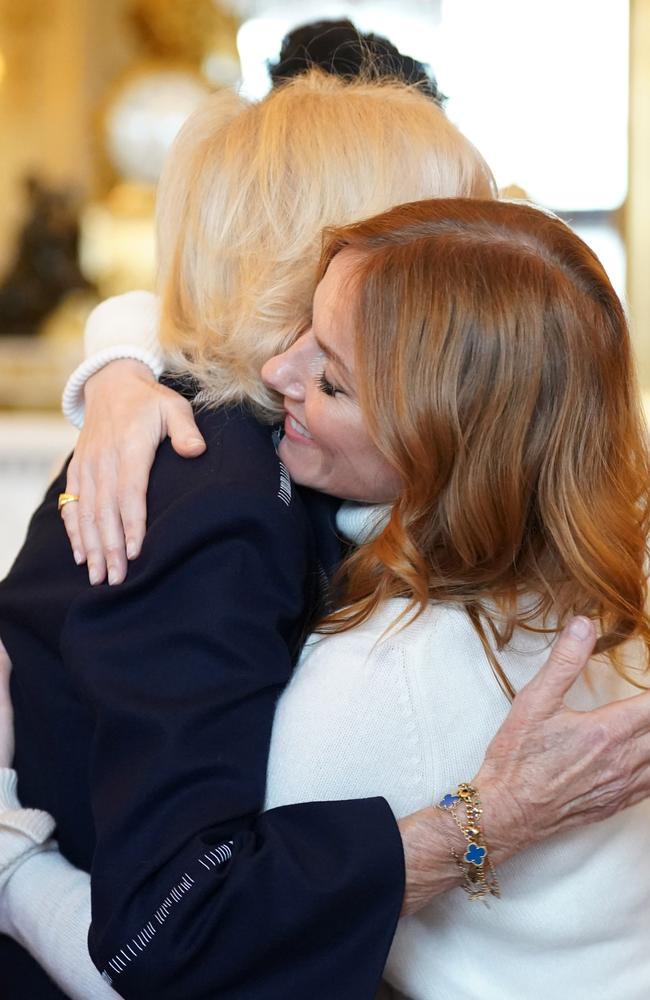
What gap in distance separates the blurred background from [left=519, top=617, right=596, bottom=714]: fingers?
3.82 m

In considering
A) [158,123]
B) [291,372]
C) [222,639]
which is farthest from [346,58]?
[158,123]

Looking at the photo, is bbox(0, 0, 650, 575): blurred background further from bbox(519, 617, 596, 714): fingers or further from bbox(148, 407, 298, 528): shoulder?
bbox(519, 617, 596, 714): fingers

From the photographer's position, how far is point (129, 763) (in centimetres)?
109

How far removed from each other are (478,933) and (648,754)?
0.95 feet

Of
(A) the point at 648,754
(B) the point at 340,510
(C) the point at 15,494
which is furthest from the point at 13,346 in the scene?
(A) the point at 648,754

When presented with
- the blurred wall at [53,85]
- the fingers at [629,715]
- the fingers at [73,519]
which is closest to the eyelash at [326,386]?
the fingers at [73,519]

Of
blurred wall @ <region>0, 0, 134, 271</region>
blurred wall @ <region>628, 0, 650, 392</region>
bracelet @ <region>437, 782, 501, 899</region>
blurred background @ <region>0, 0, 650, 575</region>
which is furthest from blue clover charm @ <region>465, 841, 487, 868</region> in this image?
blurred wall @ <region>0, 0, 134, 271</region>

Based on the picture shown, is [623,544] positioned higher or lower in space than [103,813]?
higher

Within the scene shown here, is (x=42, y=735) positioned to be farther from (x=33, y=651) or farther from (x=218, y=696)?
(x=218, y=696)

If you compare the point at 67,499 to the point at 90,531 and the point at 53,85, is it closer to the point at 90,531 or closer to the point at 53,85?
the point at 90,531

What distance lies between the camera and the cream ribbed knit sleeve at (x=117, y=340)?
5.22 feet

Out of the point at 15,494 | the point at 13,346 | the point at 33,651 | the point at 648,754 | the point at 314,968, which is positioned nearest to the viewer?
the point at 314,968

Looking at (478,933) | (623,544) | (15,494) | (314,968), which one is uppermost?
(623,544)

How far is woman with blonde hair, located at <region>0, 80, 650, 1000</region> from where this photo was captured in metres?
1.05
